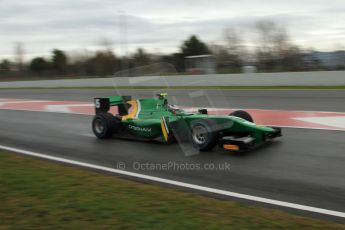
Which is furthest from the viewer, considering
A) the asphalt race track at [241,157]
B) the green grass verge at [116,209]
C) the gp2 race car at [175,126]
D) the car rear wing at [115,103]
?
the car rear wing at [115,103]

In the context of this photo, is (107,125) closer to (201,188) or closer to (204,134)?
(204,134)

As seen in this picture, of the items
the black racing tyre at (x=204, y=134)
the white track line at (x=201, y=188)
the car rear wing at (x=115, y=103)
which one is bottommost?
the white track line at (x=201, y=188)

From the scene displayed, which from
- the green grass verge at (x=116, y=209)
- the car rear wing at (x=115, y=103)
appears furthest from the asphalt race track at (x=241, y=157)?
the green grass verge at (x=116, y=209)

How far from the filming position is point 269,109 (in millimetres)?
13352

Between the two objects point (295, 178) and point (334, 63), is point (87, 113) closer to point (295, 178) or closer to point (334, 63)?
point (295, 178)

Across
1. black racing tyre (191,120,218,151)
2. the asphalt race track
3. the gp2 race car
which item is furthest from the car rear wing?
black racing tyre (191,120,218,151)

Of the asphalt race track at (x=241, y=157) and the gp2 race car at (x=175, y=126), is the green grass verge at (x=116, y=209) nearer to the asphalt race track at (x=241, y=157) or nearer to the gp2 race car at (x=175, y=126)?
the asphalt race track at (x=241, y=157)

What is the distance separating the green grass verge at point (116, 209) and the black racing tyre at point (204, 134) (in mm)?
2016

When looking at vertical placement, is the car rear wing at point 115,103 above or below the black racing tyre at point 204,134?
above

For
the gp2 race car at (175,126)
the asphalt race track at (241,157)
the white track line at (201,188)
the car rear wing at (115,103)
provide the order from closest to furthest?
the white track line at (201,188) → the asphalt race track at (241,157) → the gp2 race car at (175,126) → the car rear wing at (115,103)

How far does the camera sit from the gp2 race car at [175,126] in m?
7.26

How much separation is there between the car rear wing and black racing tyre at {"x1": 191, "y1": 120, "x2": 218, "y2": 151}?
6.62ft

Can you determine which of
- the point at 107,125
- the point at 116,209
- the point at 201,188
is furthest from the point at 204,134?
the point at 116,209

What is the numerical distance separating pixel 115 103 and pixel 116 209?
16.8ft
